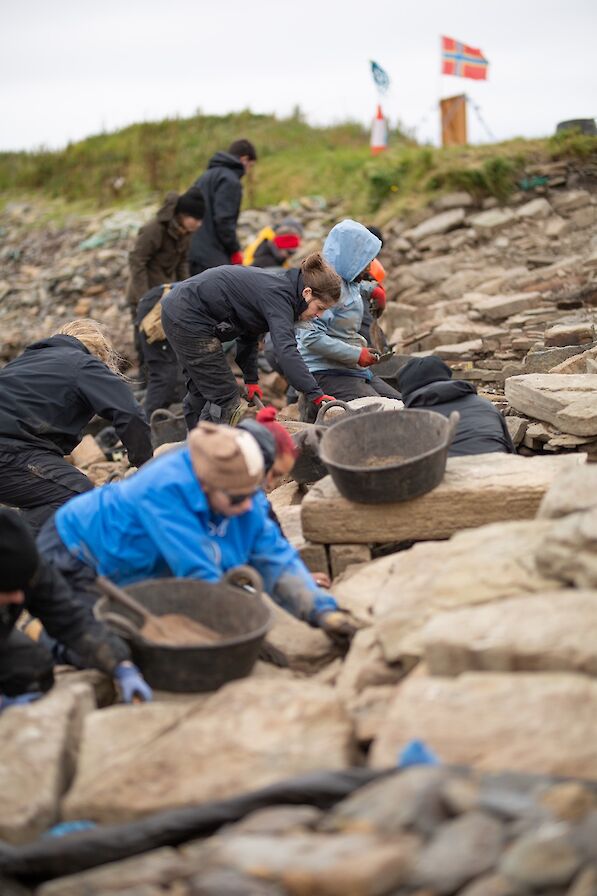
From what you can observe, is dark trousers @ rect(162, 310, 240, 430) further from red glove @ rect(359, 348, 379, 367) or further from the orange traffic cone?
the orange traffic cone

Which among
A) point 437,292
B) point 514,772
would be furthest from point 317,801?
point 437,292

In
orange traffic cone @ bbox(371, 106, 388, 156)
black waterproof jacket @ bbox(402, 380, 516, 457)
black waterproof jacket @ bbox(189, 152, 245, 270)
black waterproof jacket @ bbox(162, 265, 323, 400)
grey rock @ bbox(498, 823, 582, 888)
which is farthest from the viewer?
orange traffic cone @ bbox(371, 106, 388, 156)

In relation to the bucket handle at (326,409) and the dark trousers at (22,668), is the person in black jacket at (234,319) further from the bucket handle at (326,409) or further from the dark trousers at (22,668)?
the dark trousers at (22,668)

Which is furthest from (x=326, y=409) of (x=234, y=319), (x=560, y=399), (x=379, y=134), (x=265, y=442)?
(x=379, y=134)

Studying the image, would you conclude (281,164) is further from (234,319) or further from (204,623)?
(204,623)

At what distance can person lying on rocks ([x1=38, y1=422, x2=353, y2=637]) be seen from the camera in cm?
409

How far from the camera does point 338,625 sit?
14.4ft

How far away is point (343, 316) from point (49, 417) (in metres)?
2.70

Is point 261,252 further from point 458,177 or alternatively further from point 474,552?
point 474,552

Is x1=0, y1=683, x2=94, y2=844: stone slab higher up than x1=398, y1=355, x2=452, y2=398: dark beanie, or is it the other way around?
x1=398, y1=355, x2=452, y2=398: dark beanie

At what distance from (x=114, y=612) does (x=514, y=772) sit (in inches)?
71.7

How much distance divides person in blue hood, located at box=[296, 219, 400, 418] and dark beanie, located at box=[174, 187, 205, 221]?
250 centimetres

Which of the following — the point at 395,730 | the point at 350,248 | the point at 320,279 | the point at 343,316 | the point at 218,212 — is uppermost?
the point at 218,212

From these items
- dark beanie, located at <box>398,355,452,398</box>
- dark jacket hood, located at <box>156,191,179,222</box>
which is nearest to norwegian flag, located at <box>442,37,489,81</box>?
dark jacket hood, located at <box>156,191,179,222</box>
